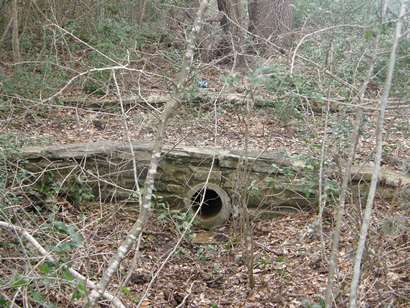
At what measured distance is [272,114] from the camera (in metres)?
6.99

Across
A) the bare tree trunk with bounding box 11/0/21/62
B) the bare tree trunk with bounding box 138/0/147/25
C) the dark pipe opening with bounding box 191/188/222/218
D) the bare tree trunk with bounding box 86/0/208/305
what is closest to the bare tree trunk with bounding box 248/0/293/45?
the bare tree trunk with bounding box 138/0/147/25

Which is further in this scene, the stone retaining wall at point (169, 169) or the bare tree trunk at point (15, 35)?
the bare tree trunk at point (15, 35)

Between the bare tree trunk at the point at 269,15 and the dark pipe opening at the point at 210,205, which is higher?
the bare tree trunk at the point at 269,15

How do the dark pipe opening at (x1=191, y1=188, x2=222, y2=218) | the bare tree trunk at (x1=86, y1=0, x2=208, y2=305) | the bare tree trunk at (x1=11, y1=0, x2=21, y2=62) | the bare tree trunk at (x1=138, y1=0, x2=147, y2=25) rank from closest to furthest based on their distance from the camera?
1. the bare tree trunk at (x1=86, y1=0, x2=208, y2=305)
2. the dark pipe opening at (x1=191, y1=188, x2=222, y2=218)
3. the bare tree trunk at (x1=11, y1=0, x2=21, y2=62)
4. the bare tree trunk at (x1=138, y1=0, x2=147, y2=25)

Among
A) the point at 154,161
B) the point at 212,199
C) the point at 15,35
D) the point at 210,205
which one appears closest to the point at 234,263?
the point at 212,199

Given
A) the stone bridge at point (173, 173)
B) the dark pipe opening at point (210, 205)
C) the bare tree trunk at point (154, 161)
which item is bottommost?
the dark pipe opening at point (210, 205)

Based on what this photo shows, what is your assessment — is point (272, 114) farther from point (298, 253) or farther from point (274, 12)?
point (274, 12)

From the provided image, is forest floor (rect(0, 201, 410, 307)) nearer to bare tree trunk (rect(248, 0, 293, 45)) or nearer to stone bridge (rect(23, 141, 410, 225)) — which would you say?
stone bridge (rect(23, 141, 410, 225))

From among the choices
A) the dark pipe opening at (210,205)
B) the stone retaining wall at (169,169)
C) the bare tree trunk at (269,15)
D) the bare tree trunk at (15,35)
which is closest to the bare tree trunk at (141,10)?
the bare tree trunk at (269,15)

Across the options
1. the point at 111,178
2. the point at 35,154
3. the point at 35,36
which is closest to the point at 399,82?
the point at 111,178

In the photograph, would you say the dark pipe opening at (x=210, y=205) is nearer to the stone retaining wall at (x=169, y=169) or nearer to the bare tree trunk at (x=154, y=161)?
the stone retaining wall at (x=169, y=169)

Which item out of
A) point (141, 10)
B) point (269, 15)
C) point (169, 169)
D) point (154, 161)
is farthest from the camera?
point (141, 10)

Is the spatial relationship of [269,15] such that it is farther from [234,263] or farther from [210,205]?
[234,263]

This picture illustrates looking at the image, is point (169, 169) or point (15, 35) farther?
point (15, 35)
